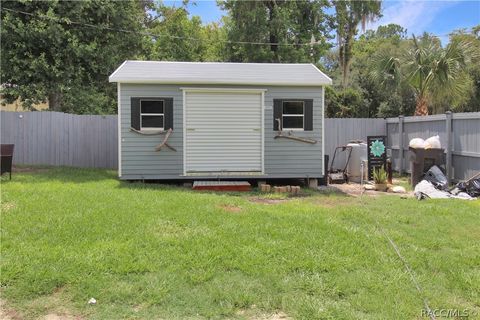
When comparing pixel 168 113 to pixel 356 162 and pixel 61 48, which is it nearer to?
pixel 356 162

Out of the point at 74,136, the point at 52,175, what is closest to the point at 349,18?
the point at 74,136

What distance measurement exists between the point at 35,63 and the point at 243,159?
8.53 metres

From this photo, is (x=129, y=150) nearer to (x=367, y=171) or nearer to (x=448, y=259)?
(x=367, y=171)

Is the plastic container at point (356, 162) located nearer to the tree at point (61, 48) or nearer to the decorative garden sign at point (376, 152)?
the decorative garden sign at point (376, 152)

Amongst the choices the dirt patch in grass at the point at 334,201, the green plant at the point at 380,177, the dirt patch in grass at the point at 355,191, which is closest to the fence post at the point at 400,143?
the dirt patch in grass at the point at 355,191

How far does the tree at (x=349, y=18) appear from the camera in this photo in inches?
1008

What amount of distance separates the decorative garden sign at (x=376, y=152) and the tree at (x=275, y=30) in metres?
10.6

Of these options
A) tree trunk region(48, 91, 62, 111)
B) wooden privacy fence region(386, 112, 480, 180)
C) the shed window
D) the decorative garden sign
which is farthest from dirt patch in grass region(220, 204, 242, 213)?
tree trunk region(48, 91, 62, 111)

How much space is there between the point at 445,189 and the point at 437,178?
563mm

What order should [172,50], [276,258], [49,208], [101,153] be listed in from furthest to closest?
[172,50] → [101,153] → [49,208] → [276,258]

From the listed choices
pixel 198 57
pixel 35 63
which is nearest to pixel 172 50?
pixel 198 57

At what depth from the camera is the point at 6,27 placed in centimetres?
1472

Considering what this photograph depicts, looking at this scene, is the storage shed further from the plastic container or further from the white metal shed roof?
the plastic container

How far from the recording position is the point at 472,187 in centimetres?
954
